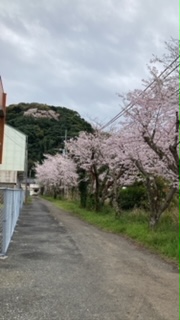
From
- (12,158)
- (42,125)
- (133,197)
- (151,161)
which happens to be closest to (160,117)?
(151,161)

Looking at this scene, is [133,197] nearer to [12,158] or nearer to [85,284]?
[85,284]

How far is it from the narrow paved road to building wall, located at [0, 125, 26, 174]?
38.1 meters

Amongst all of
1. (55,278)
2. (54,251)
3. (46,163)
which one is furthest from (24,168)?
(55,278)

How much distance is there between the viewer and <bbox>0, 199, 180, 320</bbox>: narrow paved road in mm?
5133

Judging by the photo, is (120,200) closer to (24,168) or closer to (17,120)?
(24,168)

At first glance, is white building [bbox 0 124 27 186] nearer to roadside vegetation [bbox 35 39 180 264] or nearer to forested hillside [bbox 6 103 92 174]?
forested hillside [bbox 6 103 92 174]

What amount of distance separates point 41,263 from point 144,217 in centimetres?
1064

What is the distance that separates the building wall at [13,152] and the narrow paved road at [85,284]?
38117 millimetres

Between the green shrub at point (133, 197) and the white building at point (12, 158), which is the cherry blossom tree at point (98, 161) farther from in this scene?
the white building at point (12, 158)

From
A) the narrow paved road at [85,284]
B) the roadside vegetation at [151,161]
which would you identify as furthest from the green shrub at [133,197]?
the narrow paved road at [85,284]

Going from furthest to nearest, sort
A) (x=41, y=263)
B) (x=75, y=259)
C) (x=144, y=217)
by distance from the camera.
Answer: (x=144, y=217) < (x=75, y=259) < (x=41, y=263)

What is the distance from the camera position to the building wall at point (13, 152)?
48.7m

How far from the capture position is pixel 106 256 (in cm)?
973

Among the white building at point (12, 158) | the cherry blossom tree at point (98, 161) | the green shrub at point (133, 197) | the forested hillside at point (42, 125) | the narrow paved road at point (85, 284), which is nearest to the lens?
the narrow paved road at point (85, 284)
